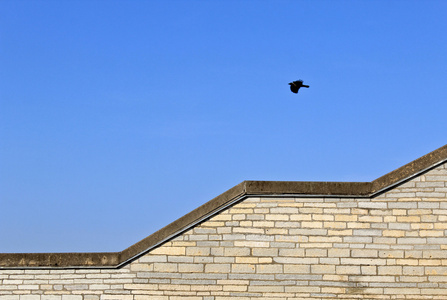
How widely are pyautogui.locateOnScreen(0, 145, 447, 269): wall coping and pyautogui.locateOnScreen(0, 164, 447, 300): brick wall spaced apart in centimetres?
11

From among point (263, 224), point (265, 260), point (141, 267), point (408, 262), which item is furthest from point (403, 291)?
point (141, 267)

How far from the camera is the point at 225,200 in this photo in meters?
13.5

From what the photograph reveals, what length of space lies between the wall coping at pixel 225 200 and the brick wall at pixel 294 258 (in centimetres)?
11

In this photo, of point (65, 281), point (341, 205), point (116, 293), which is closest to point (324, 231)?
point (341, 205)

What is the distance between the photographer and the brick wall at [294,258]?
13281 mm

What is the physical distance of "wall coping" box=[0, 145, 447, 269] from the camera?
13461 mm

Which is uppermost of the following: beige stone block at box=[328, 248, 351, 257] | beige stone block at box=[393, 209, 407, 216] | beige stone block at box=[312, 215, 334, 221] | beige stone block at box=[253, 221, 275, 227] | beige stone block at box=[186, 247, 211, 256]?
beige stone block at box=[393, 209, 407, 216]

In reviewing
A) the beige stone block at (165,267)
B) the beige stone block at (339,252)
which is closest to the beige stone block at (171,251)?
the beige stone block at (165,267)

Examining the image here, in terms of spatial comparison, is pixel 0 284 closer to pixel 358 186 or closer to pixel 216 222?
pixel 216 222

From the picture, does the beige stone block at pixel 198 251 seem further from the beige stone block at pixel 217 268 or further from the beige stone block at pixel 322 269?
the beige stone block at pixel 322 269

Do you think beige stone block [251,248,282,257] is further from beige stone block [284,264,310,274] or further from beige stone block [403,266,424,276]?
beige stone block [403,266,424,276]

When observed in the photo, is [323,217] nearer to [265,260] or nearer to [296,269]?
[296,269]

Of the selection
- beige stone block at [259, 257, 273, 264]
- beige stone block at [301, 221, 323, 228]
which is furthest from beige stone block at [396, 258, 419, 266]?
beige stone block at [259, 257, 273, 264]

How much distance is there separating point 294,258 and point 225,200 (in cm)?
164
